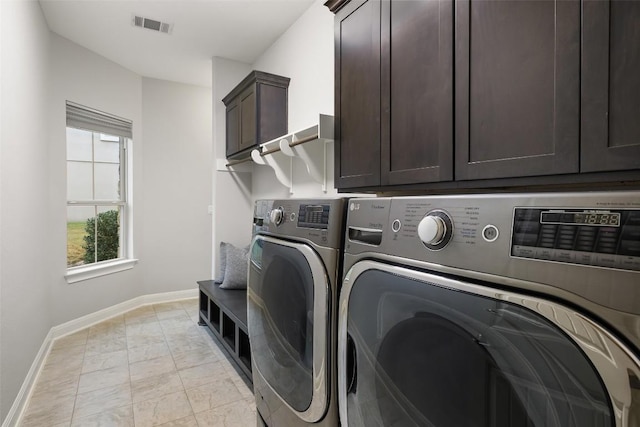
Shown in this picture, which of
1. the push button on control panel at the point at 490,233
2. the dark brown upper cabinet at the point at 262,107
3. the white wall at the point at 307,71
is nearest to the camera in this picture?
the push button on control panel at the point at 490,233

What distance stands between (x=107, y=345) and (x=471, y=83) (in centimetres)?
352

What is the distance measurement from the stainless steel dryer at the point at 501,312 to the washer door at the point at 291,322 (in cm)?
22

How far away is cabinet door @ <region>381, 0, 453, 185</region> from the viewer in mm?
1075

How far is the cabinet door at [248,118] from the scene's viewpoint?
294 cm

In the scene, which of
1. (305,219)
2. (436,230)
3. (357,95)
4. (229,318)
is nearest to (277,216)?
A: (305,219)

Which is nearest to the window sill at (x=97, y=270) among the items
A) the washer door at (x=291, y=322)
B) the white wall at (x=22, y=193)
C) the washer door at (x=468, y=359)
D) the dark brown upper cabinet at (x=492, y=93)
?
the white wall at (x=22, y=193)

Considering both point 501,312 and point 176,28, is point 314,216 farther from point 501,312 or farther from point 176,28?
point 176,28

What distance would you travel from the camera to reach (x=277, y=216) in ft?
4.77

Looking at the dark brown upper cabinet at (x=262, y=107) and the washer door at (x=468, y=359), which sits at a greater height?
the dark brown upper cabinet at (x=262, y=107)

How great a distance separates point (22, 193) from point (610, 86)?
3.02m

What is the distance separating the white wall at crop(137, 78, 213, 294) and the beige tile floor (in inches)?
43.0

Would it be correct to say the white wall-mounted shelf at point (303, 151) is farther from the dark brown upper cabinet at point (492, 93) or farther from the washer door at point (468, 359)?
the washer door at point (468, 359)

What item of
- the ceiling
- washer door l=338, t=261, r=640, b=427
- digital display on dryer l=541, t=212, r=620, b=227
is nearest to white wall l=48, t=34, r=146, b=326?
the ceiling

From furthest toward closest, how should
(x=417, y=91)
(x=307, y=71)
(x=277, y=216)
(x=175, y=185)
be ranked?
(x=175, y=185)
(x=307, y=71)
(x=277, y=216)
(x=417, y=91)
